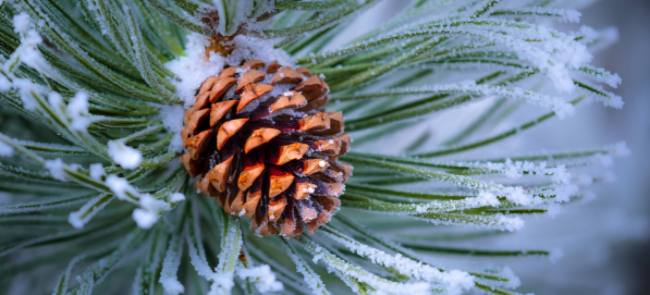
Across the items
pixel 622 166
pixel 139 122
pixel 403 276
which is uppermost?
pixel 622 166

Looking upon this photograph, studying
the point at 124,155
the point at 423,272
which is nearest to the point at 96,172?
the point at 124,155

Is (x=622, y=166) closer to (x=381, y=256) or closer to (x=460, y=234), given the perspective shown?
(x=460, y=234)

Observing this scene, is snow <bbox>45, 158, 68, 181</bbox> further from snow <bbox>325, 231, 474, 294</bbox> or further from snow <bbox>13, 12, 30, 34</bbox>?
snow <bbox>325, 231, 474, 294</bbox>

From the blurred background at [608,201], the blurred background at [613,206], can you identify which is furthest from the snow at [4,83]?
the blurred background at [613,206]

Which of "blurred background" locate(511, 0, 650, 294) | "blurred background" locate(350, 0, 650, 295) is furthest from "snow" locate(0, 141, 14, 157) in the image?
"blurred background" locate(511, 0, 650, 294)

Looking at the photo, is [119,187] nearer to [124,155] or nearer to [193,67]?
[124,155]

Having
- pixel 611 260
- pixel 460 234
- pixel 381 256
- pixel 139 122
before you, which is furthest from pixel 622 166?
pixel 139 122
